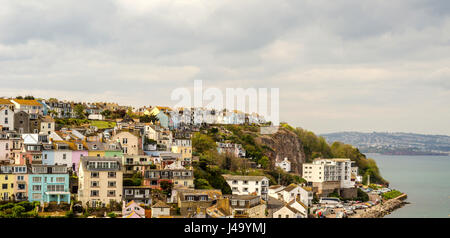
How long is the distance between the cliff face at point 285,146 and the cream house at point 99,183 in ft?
66.1

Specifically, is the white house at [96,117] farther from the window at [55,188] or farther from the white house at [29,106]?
the window at [55,188]

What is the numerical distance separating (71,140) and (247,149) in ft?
49.2

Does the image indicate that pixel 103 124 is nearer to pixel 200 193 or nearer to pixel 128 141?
pixel 128 141

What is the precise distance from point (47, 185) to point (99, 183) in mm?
1582

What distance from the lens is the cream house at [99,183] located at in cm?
1442

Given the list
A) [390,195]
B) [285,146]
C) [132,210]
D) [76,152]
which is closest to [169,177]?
[132,210]

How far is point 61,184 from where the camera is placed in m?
14.8

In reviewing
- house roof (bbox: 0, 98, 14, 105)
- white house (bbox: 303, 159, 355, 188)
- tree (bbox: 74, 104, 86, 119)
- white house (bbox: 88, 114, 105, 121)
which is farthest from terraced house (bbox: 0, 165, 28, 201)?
white house (bbox: 303, 159, 355, 188)

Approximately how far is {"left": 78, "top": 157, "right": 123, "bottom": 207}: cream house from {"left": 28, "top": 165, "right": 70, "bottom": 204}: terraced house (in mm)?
486

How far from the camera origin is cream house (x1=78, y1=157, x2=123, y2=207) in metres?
14.4

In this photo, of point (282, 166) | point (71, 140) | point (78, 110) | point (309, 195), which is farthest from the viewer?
point (282, 166)

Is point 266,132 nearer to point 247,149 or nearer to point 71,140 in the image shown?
point 247,149
